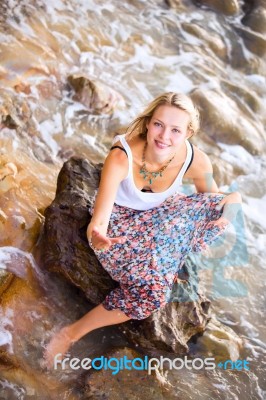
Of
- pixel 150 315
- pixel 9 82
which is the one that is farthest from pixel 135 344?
pixel 9 82

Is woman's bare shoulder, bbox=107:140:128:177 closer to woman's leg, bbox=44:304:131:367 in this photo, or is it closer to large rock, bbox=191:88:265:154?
woman's leg, bbox=44:304:131:367

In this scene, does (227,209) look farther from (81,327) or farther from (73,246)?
(81,327)

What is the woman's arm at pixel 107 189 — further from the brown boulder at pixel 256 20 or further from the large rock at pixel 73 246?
the brown boulder at pixel 256 20

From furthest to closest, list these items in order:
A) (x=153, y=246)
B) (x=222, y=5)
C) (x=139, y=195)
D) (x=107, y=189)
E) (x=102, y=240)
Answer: (x=222, y=5) → (x=139, y=195) → (x=153, y=246) → (x=107, y=189) → (x=102, y=240)

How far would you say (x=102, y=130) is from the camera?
17.5 ft

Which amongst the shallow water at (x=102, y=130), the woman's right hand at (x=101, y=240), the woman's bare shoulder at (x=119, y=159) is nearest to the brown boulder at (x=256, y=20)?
the shallow water at (x=102, y=130)

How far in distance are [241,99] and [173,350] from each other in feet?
14.7

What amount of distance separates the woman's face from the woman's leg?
109 cm

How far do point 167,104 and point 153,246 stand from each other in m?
0.89

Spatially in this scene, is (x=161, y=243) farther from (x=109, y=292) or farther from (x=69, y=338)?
(x=69, y=338)

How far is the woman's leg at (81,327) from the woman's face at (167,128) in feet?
3.58

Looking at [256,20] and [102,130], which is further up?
[256,20]

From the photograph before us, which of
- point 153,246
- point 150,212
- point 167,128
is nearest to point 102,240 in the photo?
point 153,246

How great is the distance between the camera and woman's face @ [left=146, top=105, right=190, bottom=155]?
2.99m
